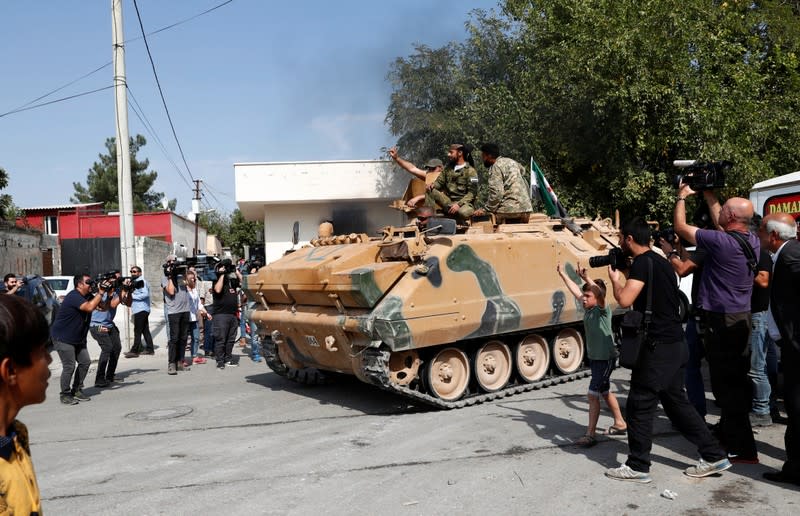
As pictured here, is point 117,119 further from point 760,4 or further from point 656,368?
point 760,4

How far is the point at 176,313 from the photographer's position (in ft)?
37.3

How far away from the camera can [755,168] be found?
50.5ft

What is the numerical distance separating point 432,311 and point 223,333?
534 centimetres

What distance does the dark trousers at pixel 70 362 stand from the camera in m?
9.02

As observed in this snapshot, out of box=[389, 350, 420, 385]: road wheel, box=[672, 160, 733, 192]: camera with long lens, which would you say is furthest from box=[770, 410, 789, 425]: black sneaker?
box=[389, 350, 420, 385]: road wheel

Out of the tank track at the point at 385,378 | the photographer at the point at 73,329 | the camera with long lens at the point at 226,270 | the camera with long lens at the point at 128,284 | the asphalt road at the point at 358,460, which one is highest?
A: the camera with long lens at the point at 226,270

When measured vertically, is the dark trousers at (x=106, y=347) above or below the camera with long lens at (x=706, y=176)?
below

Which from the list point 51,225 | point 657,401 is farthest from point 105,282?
point 51,225

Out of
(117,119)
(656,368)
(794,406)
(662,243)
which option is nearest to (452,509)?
(656,368)

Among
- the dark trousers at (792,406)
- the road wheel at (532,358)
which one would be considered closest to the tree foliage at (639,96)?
the road wheel at (532,358)

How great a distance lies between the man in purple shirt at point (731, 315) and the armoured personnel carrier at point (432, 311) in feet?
9.67

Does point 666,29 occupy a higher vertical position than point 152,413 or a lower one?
higher

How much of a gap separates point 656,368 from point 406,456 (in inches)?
87.9

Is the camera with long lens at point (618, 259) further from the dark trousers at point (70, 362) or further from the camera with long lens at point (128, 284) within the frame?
the camera with long lens at point (128, 284)
